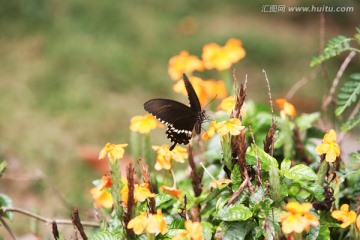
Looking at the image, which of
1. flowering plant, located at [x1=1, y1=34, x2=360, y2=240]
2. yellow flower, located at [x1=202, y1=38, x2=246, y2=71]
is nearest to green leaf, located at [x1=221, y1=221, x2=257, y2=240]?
flowering plant, located at [x1=1, y1=34, x2=360, y2=240]

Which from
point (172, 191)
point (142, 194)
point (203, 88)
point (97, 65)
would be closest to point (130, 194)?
point (142, 194)

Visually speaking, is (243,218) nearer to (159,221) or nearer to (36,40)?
(159,221)

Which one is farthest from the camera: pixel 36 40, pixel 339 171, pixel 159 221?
pixel 36 40

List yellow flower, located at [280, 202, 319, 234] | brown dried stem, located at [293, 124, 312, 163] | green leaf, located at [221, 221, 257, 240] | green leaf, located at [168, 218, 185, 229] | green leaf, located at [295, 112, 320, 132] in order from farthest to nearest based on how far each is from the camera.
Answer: green leaf, located at [295, 112, 320, 132] < brown dried stem, located at [293, 124, 312, 163] < green leaf, located at [168, 218, 185, 229] < green leaf, located at [221, 221, 257, 240] < yellow flower, located at [280, 202, 319, 234]

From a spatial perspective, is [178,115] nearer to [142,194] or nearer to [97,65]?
[142,194]

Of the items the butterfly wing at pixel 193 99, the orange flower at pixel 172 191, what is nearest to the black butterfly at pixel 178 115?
the butterfly wing at pixel 193 99

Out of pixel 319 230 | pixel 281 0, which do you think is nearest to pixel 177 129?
pixel 319 230

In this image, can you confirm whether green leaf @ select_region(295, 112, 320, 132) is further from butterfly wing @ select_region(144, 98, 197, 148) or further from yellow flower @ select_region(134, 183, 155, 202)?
yellow flower @ select_region(134, 183, 155, 202)
